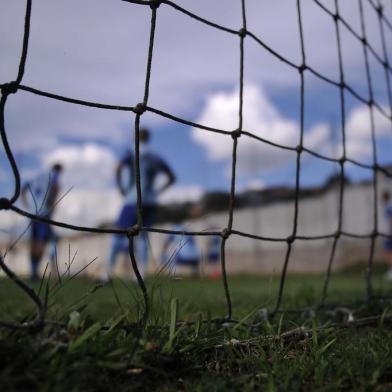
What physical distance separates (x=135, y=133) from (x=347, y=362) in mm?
596

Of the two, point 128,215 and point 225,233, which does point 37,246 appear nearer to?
point 128,215

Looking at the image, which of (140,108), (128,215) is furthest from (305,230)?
(140,108)

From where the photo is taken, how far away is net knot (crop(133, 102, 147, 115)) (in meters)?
1.10

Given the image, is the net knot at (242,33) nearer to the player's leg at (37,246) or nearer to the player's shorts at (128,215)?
the player's shorts at (128,215)

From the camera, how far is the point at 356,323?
1318 millimetres

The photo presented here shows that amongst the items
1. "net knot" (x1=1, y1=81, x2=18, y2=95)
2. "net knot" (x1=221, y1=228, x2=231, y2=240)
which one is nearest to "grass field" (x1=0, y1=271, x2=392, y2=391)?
"net knot" (x1=221, y1=228, x2=231, y2=240)

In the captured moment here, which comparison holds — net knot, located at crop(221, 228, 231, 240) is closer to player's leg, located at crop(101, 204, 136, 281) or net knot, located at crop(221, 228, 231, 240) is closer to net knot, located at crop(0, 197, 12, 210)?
net knot, located at crop(0, 197, 12, 210)

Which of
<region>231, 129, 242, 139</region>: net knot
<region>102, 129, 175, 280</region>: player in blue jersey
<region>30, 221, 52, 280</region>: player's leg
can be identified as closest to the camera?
<region>231, 129, 242, 139</region>: net knot

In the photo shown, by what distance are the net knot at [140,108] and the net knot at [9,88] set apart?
263 millimetres

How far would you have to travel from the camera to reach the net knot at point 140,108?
110cm

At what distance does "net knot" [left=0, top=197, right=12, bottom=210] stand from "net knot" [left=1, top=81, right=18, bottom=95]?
197 millimetres

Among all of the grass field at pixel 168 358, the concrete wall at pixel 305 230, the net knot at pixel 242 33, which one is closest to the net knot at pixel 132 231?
the grass field at pixel 168 358

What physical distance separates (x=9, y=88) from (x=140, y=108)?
285mm

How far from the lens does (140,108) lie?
1101 mm
